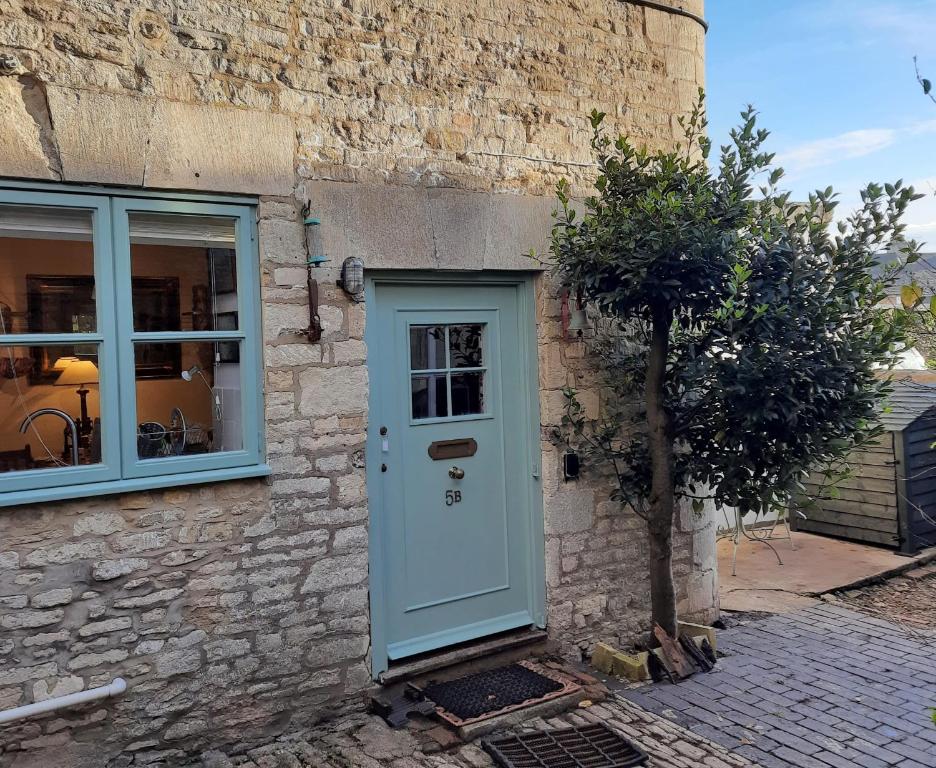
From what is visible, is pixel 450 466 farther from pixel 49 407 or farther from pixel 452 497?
pixel 49 407

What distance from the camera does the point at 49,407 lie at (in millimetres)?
3863

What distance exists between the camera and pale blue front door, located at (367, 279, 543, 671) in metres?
4.80

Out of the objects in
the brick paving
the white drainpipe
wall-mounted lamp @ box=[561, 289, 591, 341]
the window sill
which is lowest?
the brick paving

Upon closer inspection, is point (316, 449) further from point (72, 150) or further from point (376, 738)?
point (72, 150)

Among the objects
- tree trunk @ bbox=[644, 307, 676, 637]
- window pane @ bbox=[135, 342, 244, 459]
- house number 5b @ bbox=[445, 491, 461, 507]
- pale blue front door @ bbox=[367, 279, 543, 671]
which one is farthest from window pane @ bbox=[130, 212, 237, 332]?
tree trunk @ bbox=[644, 307, 676, 637]

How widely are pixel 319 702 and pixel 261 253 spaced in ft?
7.69

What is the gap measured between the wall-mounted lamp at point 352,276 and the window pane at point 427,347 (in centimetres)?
53

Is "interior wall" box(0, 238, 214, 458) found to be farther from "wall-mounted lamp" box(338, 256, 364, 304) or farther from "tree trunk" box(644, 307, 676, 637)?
"tree trunk" box(644, 307, 676, 637)

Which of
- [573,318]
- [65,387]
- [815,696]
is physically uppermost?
[573,318]

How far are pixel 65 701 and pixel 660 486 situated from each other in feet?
11.1

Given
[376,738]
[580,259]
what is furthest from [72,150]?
[376,738]

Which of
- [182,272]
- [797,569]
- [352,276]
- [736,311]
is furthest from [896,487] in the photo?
[182,272]

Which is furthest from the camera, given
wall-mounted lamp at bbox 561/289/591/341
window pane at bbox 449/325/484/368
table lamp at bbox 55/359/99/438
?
wall-mounted lamp at bbox 561/289/591/341

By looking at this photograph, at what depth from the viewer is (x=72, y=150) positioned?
3.76 metres
